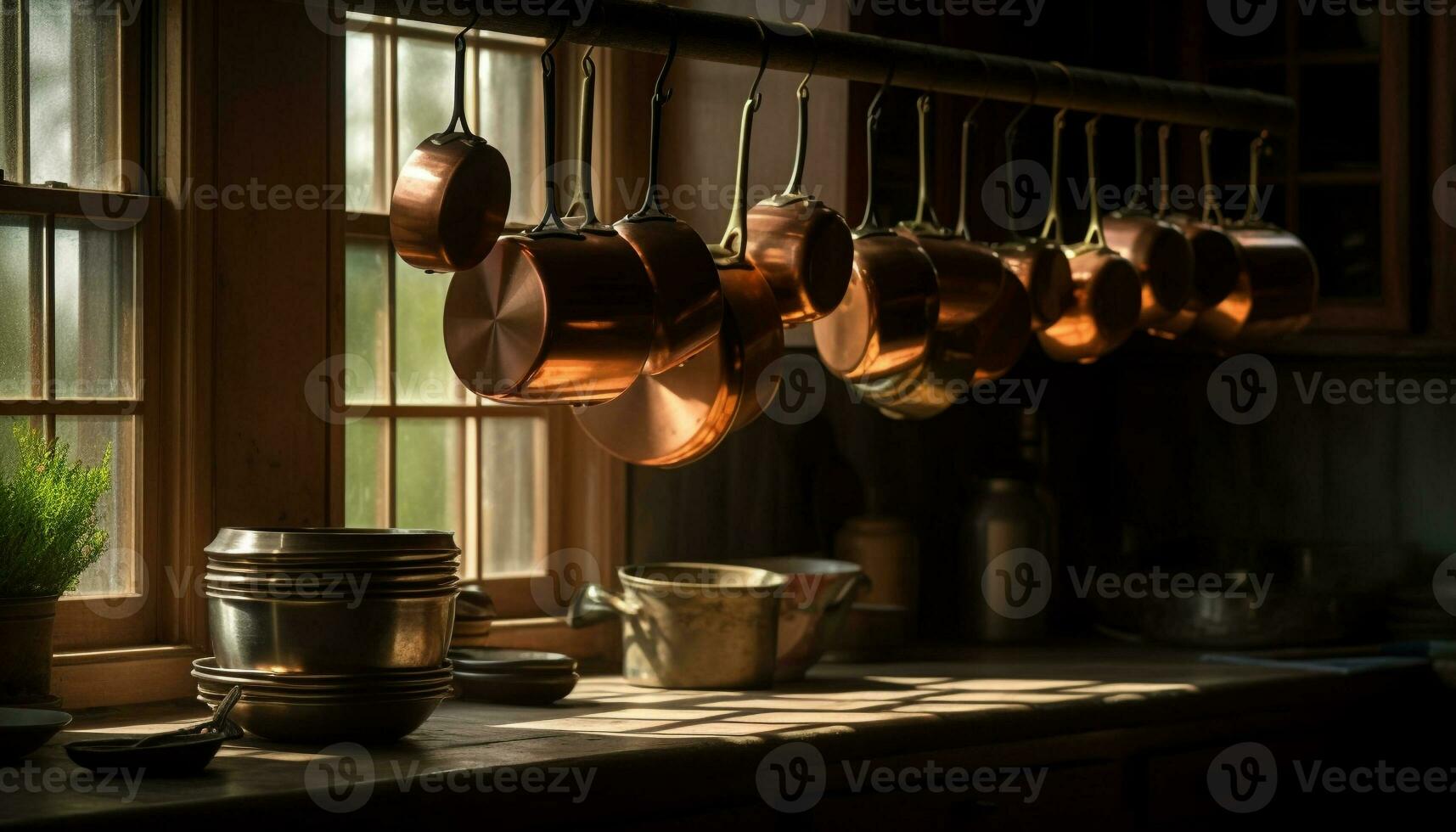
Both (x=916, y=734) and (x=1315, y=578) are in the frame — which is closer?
(x=916, y=734)

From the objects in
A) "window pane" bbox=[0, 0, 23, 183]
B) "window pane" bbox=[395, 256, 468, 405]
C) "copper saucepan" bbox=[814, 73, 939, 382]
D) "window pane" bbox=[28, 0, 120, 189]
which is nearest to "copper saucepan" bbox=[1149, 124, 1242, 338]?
"copper saucepan" bbox=[814, 73, 939, 382]

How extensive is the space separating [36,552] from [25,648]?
0.11 m

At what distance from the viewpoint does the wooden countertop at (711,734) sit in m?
1.66

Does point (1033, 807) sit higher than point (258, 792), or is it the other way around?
point (258, 792)

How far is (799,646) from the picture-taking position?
97.0 inches

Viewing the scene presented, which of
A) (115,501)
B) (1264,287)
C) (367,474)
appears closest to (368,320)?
(367,474)

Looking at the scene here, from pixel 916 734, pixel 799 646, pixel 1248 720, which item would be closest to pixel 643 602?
pixel 799 646

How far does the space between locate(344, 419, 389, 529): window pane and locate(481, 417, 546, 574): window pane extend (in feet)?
0.58

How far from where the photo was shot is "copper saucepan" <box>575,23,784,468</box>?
201 cm

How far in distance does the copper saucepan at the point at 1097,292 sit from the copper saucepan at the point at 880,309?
348mm

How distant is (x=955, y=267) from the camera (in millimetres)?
2338

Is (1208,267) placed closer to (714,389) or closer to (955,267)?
(955,267)

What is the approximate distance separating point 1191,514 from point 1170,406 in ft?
0.71

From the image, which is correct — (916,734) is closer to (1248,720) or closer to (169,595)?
(1248,720)
